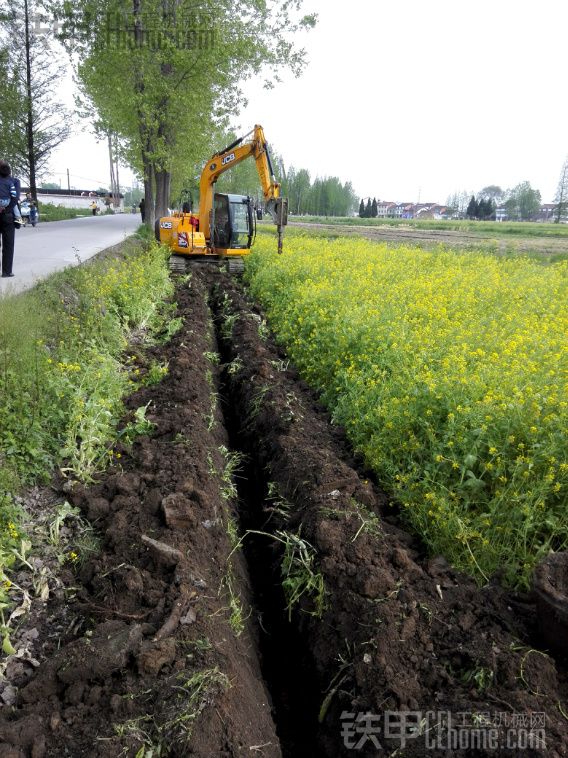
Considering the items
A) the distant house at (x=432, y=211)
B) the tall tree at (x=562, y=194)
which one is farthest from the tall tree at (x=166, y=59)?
the distant house at (x=432, y=211)

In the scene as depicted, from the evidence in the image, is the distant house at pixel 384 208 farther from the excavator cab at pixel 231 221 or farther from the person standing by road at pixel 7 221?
the person standing by road at pixel 7 221

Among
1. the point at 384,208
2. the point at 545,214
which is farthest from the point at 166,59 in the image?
the point at 384,208

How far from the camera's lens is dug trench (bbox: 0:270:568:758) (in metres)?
2.34

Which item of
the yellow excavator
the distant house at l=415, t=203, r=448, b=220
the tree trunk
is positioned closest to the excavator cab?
the yellow excavator

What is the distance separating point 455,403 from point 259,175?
1023cm

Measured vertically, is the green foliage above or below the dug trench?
above

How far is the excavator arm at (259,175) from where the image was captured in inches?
483

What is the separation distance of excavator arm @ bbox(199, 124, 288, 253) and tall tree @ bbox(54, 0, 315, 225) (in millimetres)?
4777

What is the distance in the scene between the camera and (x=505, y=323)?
7.21m

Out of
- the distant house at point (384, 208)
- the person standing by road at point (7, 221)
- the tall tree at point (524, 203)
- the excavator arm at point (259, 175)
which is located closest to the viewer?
the person standing by road at point (7, 221)

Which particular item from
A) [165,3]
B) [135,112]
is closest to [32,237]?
[135,112]

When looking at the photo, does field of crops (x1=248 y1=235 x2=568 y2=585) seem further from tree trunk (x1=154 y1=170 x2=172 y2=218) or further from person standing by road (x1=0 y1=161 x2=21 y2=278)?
tree trunk (x1=154 y1=170 x2=172 y2=218)

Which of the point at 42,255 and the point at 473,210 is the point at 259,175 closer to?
the point at 42,255

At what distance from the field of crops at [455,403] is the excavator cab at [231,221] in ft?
22.6
